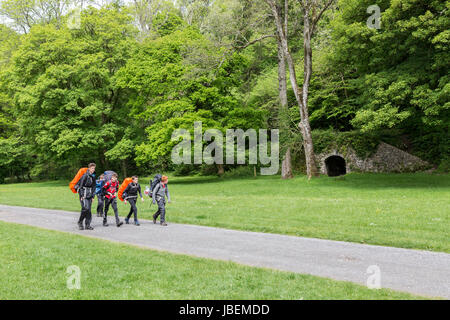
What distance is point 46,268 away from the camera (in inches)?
274

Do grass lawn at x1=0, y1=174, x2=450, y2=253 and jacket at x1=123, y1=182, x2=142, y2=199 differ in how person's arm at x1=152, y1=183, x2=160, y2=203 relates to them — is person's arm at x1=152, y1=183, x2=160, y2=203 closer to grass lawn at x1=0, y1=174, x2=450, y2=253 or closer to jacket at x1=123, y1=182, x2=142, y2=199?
jacket at x1=123, y1=182, x2=142, y2=199

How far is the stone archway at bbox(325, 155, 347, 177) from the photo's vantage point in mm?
32825

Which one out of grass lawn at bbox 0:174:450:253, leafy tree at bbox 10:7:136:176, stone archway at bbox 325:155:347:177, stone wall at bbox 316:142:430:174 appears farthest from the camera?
leafy tree at bbox 10:7:136:176

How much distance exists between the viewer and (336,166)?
33562 mm

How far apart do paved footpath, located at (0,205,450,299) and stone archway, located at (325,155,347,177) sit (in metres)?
23.5

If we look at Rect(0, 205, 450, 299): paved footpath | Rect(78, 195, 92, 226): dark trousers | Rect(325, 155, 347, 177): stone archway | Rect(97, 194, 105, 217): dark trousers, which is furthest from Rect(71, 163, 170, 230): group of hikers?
Rect(325, 155, 347, 177): stone archway

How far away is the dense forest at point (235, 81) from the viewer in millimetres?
20516

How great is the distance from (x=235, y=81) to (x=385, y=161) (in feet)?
48.8

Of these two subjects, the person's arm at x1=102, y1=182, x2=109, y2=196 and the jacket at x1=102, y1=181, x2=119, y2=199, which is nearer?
the jacket at x1=102, y1=181, x2=119, y2=199

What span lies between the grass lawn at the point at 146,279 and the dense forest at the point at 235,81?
16066mm

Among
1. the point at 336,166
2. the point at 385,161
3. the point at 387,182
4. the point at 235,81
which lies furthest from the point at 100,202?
the point at 336,166

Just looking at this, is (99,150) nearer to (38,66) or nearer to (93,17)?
(38,66)

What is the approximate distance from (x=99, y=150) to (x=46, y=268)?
1402 inches
